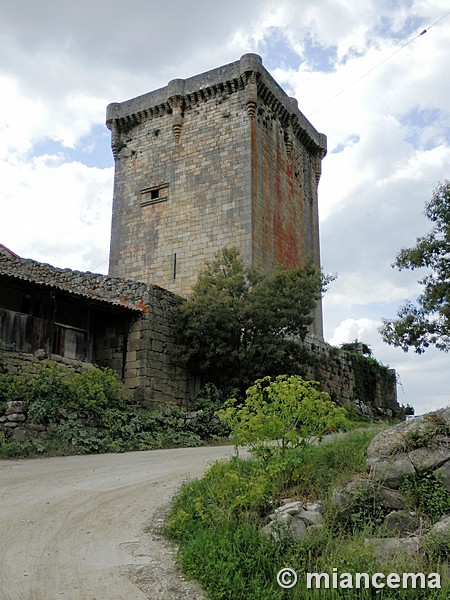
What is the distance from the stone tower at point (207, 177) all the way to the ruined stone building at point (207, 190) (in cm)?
4

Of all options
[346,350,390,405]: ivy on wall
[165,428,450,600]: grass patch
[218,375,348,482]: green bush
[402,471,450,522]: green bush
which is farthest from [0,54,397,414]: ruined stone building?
[402,471,450,522]: green bush

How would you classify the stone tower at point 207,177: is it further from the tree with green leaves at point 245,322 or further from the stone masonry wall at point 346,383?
the tree with green leaves at point 245,322

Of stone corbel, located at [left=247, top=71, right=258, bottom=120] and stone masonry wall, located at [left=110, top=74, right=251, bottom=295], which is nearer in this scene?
stone masonry wall, located at [left=110, top=74, right=251, bottom=295]

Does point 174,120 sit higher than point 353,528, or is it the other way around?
point 174,120

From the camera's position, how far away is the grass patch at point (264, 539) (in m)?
4.56

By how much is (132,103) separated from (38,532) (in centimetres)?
2339

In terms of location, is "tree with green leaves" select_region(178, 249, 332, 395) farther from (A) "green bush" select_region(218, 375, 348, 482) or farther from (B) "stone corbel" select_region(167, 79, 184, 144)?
(B) "stone corbel" select_region(167, 79, 184, 144)

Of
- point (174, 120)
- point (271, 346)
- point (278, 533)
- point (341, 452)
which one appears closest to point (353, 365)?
point (271, 346)

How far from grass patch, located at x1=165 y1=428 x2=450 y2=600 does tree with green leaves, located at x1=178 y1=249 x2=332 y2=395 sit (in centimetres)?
902

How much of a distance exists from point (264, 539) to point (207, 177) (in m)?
19.8

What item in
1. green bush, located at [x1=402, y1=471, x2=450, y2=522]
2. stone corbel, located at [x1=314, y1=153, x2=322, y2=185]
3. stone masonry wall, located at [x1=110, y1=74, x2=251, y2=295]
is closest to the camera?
green bush, located at [x1=402, y1=471, x2=450, y2=522]

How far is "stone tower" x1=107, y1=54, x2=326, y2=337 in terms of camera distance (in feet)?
74.6

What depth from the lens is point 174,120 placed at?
24.9 meters

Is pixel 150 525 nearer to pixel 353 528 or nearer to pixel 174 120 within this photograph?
pixel 353 528
